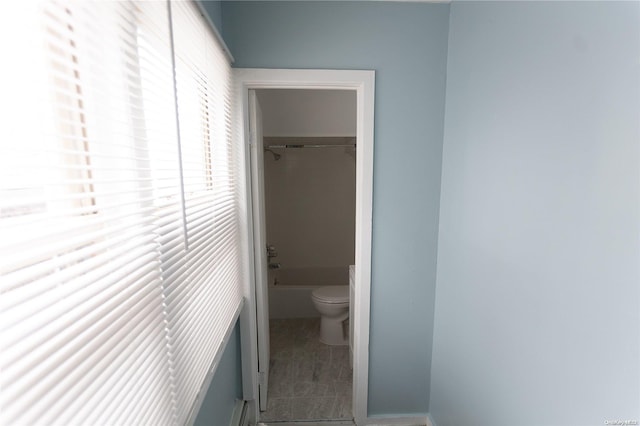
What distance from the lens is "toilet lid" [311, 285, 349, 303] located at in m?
2.41

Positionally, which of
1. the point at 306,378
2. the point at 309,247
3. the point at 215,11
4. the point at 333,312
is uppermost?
the point at 215,11

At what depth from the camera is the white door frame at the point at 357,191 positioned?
4.67ft

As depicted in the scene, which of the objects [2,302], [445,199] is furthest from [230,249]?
[445,199]

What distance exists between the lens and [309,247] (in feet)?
12.4

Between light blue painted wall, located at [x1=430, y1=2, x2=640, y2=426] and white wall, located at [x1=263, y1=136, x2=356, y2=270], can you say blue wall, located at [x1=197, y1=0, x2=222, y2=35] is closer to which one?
light blue painted wall, located at [x1=430, y1=2, x2=640, y2=426]

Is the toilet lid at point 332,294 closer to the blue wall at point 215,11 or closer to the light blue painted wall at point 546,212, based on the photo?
the light blue painted wall at point 546,212

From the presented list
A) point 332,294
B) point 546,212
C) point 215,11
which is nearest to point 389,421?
point 332,294

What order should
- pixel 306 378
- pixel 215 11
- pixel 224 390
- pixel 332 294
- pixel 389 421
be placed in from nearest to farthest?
pixel 215 11, pixel 224 390, pixel 389 421, pixel 306 378, pixel 332 294

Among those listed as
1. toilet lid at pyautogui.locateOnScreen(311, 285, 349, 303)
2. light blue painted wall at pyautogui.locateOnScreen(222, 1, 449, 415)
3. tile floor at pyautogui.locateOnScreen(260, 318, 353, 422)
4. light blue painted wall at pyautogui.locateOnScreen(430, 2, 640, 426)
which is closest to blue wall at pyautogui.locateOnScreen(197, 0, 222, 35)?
light blue painted wall at pyautogui.locateOnScreen(222, 1, 449, 415)

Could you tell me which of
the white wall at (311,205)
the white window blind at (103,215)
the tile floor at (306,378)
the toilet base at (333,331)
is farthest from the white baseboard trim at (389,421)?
the white wall at (311,205)

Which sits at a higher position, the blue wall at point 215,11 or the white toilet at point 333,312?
the blue wall at point 215,11

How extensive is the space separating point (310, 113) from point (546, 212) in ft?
6.48

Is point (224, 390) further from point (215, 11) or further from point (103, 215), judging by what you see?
point (215, 11)

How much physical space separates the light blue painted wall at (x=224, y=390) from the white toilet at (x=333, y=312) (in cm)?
95
